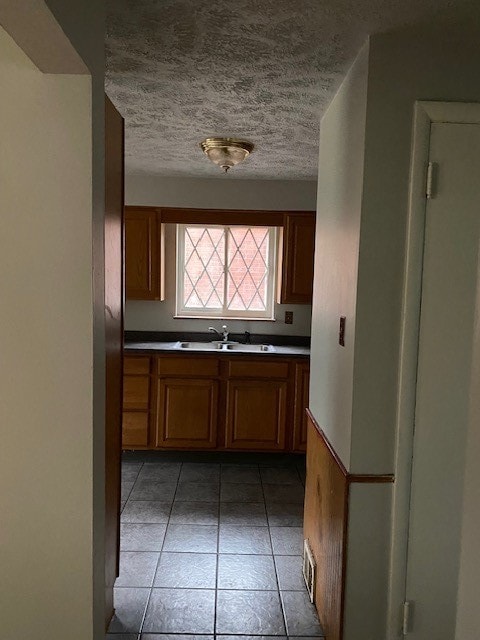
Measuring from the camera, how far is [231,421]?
3.71 metres

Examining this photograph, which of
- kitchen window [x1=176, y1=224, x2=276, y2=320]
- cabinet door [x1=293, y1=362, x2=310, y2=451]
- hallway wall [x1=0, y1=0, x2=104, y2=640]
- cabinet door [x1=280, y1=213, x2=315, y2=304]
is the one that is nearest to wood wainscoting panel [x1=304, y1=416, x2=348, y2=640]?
hallway wall [x1=0, y1=0, x2=104, y2=640]

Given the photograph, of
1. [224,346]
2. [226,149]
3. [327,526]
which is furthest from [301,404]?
[226,149]

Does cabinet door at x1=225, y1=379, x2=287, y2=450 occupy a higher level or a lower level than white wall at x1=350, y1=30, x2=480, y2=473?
lower

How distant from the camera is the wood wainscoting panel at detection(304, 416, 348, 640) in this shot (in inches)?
66.8

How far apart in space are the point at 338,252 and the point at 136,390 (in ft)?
7.60

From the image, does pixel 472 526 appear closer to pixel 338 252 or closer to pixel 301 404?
pixel 338 252

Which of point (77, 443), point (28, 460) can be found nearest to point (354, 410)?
point (77, 443)

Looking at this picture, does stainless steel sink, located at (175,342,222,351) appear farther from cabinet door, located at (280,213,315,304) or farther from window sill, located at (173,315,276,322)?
cabinet door, located at (280,213,315,304)

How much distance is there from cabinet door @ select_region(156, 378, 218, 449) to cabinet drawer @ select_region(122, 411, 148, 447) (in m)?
0.10

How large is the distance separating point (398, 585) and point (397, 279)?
110cm

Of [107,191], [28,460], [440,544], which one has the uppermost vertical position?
[107,191]

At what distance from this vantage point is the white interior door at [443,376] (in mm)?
1559

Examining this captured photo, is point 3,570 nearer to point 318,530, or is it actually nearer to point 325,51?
point 318,530

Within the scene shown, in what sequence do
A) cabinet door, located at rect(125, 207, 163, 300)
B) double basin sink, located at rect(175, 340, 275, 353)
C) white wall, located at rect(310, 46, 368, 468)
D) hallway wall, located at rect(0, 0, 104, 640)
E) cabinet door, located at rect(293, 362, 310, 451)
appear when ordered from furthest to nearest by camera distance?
double basin sink, located at rect(175, 340, 275, 353) < cabinet door, located at rect(125, 207, 163, 300) < cabinet door, located at rect(293, 362, 310, 451) < white wall, located at rect(310, 46, 368, 468) < hallway wall, located at rect(0, 0, 104, 640)
